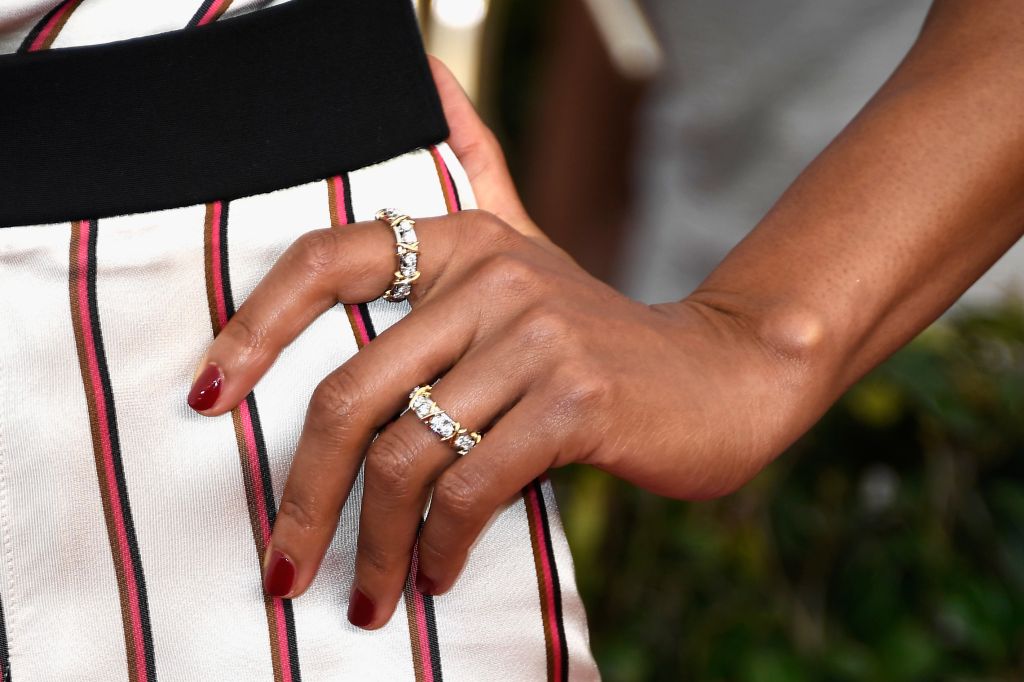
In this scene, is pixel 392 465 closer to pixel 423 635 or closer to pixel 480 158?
pixel 423 635

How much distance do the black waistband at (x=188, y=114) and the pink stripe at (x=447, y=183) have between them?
0.16 ft

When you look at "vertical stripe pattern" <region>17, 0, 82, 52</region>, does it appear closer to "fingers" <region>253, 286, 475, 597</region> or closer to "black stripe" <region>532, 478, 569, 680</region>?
"fingers" <region>253, 286, 475, 597</region>

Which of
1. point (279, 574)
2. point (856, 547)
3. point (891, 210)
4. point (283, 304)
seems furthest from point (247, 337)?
point (856, 547)

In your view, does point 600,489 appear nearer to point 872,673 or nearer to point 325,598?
point 872,673

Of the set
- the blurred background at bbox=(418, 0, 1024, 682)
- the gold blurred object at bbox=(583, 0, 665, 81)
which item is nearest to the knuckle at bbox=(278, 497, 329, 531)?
the blurred background at bbox=(418, 0, 1024, 682)

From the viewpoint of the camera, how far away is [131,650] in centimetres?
55

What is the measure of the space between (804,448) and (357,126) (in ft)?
4.29

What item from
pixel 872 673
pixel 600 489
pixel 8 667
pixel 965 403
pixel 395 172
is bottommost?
pixel 872 673

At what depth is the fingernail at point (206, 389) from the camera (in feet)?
1.76

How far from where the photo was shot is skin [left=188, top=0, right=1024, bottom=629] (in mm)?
548

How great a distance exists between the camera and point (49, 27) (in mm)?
574

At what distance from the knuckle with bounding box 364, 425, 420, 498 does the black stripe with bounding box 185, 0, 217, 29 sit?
27 centimetres

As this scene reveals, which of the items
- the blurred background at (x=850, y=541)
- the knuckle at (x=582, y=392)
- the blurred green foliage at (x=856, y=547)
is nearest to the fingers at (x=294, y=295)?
the knuckle at (x=582, y=392)

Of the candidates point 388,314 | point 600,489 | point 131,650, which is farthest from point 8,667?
point 600,489
